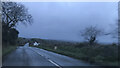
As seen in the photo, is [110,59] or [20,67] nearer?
[20,67]

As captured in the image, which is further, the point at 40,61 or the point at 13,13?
the point at 13,13

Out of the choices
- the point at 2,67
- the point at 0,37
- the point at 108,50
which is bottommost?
the point at 2,67

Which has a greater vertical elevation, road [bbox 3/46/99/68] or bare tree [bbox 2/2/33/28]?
bare tree [bbox 2/2/33/28]

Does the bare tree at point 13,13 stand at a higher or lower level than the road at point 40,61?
higher

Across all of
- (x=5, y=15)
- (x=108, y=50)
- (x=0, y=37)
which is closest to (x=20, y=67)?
(x=108, y=50)

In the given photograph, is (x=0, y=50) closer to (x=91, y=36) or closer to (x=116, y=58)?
(x=116, y=58)

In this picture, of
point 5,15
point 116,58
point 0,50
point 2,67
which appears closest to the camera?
point 2,67

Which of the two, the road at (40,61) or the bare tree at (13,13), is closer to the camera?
the road at (40,61)

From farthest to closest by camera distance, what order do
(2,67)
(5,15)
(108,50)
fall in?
(5,15), (108,50), (2,67)

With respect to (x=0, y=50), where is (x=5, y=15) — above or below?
above

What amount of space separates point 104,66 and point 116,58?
222 centimetres

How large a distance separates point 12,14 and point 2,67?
114ft

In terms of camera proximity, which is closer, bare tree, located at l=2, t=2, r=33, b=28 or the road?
the road

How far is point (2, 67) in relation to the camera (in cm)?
1174
